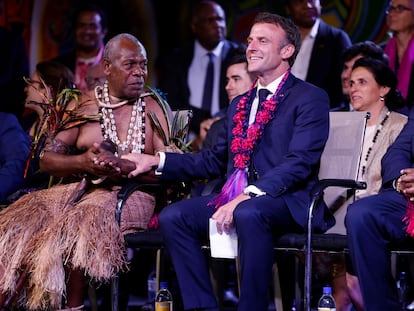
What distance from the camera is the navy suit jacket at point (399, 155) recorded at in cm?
488

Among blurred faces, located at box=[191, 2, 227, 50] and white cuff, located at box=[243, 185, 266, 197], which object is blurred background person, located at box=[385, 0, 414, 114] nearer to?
blurred faces, located at box=[191, 2, 227, 50]

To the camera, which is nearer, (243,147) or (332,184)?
(332,184)

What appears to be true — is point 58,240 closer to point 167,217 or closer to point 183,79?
point 167,217

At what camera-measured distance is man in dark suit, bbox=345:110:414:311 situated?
175 inches

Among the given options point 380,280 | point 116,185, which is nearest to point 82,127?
point 116,185

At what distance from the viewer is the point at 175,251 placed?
4.89m

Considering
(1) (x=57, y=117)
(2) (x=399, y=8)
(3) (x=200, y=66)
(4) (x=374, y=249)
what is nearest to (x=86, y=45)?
(3) (x=200, y=66)

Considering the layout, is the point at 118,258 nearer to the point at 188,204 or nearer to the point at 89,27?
the point at 188,204

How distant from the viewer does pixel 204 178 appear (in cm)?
536

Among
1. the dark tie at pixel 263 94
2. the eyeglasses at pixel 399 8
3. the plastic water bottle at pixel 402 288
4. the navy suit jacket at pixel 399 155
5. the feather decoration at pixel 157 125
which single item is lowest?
the plastic water bottle at pixel 402 288

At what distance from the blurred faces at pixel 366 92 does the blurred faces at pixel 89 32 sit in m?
2.60

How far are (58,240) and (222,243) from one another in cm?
87

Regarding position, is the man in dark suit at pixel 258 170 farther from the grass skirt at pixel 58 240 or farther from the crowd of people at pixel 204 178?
the grass skirt at pixel 58 240

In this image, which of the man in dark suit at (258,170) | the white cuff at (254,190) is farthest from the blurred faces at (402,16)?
the white cuff at (254,190)
